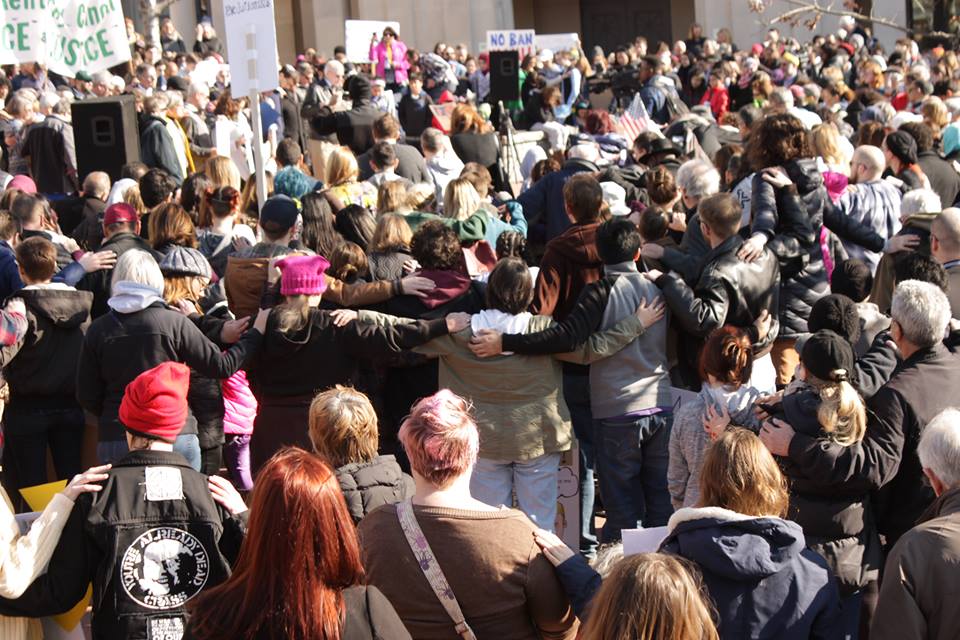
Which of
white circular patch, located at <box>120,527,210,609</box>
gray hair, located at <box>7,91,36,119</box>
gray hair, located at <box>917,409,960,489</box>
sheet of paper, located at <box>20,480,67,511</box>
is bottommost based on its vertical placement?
white circular patch, located at <box>120,527,210,609</box>

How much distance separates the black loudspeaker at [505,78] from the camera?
1883 centimetres

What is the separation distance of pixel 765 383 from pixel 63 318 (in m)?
3.60

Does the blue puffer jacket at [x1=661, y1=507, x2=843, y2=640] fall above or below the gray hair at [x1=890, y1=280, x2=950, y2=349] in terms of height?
below

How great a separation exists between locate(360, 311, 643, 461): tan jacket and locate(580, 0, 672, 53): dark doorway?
2966 centimetres

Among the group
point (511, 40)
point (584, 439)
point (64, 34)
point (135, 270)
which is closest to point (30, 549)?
point (135, 270)

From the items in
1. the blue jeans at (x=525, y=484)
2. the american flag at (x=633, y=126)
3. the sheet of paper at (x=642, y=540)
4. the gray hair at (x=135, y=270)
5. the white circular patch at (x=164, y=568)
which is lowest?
the blue jeans at (x=525, y=484)

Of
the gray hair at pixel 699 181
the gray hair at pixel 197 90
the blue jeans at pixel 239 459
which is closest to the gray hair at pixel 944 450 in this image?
the gray hair at pixel 699 181

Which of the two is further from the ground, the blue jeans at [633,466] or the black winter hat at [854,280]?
the black winter hat at [854,280]

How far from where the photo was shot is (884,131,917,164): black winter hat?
8805 millimetres

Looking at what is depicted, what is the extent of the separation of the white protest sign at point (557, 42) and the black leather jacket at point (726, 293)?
1942 cm

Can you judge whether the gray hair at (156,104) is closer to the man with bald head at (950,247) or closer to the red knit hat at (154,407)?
the man with bald head at (950,247)

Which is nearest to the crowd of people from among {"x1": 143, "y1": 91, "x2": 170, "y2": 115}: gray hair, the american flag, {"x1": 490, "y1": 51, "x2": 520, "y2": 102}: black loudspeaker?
the american flag

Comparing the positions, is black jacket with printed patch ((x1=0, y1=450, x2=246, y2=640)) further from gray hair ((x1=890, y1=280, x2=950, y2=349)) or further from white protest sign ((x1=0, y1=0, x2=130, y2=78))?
white protest sign ((x1=0, y1=0, x2=130, y2=78))

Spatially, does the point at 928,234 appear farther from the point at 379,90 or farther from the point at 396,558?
the point at 379,90
